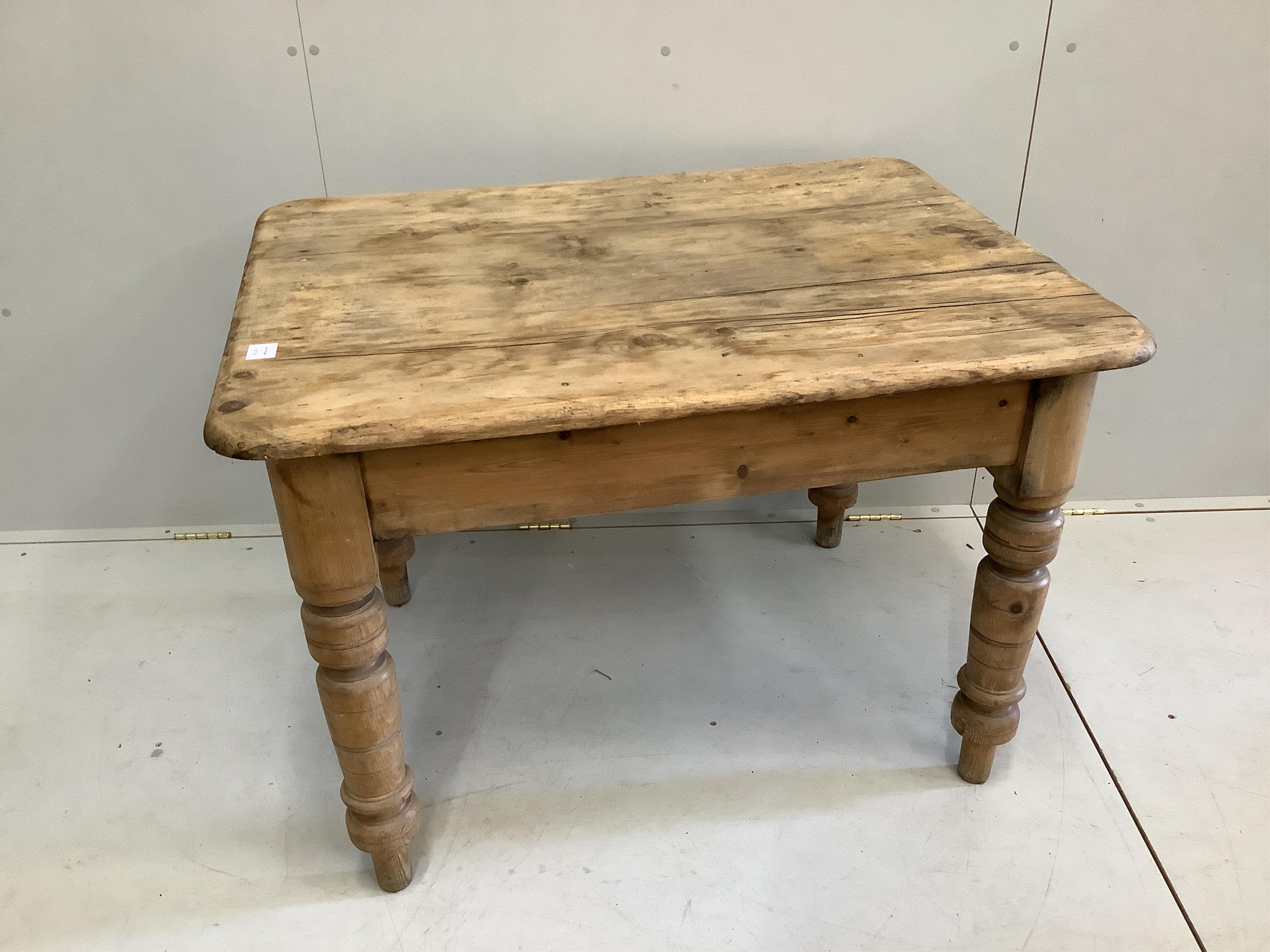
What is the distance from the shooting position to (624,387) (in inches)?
36.2

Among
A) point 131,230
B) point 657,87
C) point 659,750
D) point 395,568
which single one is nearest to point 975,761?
point 659,750

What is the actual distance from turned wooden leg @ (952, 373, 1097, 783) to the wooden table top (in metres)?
0.08

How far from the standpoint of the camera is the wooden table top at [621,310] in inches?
35.7

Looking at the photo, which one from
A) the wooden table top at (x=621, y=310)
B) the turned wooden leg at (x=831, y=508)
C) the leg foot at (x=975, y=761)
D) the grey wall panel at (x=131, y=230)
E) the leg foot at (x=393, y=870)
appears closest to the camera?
the wooden table top at (x=621, y=310)

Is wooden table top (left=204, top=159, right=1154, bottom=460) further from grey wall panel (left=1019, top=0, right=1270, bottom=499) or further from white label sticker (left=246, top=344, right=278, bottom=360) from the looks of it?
grey wall panel (left=1019, top=0, right=1270, bottom=499)

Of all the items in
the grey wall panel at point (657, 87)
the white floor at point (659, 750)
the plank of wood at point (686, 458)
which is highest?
the grey wall panel at point (657, 87)

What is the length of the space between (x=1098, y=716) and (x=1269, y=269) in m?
0.85

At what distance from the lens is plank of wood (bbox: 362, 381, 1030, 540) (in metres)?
0.96

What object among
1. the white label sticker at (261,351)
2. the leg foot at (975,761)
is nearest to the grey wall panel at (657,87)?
the white label sticker at (261,351)

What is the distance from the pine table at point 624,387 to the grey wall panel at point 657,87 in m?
0.30

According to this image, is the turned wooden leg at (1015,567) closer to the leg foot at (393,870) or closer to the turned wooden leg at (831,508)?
the turned wooden leg at (831,508)

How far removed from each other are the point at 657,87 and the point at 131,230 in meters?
0.85

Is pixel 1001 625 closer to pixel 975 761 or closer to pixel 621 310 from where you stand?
pixel 975 761

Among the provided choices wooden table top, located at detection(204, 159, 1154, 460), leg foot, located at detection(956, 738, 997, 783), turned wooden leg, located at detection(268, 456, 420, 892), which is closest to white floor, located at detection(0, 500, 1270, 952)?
leg foot, located at detection(956, 738, 997, 783)
